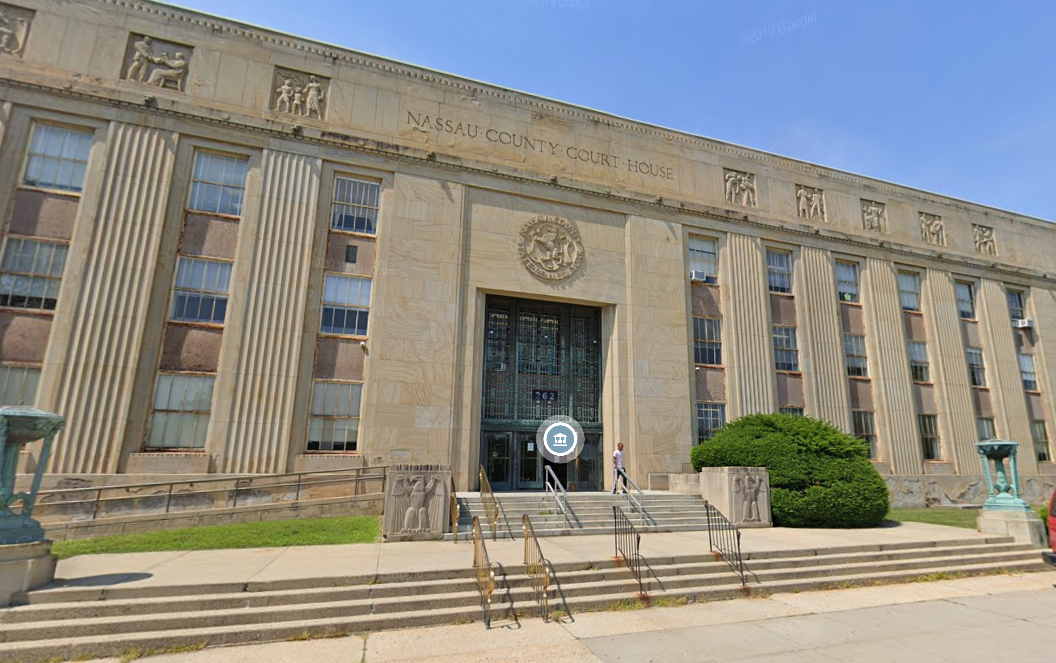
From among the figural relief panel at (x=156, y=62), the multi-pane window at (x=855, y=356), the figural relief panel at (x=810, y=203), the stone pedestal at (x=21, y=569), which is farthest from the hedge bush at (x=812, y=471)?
the figural relief panel at (x=156, y=62)

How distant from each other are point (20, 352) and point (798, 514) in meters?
21.6

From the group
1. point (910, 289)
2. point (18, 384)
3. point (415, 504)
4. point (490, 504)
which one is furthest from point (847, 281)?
point (18, 384)

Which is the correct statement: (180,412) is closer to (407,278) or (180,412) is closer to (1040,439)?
(407,278)

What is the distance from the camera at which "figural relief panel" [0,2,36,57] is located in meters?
16.3

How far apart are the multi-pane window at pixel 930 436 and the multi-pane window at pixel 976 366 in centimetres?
383

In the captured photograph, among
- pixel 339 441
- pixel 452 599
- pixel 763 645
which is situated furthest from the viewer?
pixel 339 441

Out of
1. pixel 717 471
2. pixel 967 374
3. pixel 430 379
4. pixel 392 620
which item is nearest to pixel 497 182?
pixel 430 379

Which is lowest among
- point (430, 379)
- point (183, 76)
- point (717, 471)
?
point (717, 471)

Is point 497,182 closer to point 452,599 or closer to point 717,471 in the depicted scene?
point 717,471

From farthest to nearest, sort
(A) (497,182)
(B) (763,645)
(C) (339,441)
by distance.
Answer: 1. (A) (497,182)
2. (C) (339,441)
3. (B) (763,645)

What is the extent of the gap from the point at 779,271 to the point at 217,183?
893 inches

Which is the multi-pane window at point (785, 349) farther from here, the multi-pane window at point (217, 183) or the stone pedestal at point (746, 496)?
the multi-pane window at point (217, 183)

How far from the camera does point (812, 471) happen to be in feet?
50.7

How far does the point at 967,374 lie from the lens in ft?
87.2
